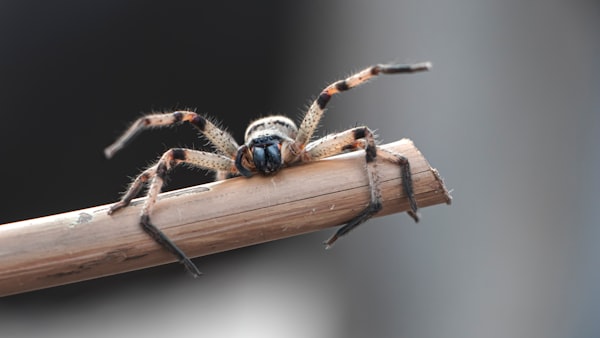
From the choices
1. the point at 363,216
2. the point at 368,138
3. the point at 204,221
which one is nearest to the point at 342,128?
the point at 368,138

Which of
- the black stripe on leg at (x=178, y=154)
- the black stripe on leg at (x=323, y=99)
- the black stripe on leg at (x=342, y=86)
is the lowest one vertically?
the black stripe on leg at (x=178, y=154)

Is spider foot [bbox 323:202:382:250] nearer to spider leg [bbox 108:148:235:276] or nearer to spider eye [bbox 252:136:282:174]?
spider eye [bbox 252:136:282:174]

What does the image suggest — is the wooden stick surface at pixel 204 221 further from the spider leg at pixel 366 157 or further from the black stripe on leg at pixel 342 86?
the black stripe on leg at pixel 342 86

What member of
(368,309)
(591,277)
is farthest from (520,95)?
(368,309)

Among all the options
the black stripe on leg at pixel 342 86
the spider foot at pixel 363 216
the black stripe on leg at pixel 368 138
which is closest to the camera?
the spider foot at pixel 363 216

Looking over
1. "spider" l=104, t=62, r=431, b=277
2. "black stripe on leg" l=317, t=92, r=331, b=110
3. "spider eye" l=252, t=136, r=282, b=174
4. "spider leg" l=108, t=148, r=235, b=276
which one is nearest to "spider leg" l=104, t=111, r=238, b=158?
"spider" l=104, t=62, r=431, b=277

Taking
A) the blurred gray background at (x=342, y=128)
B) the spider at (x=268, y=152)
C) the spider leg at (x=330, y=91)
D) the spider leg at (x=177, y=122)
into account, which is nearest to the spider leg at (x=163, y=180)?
the spider at (x=268, y=152)

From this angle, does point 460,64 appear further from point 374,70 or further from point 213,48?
point 374,70
